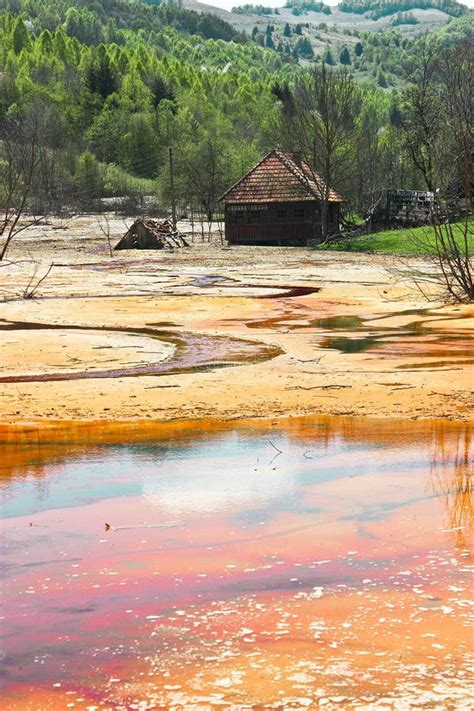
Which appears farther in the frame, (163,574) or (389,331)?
(389,331)

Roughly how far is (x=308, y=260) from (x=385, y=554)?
134 feet

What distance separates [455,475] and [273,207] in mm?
52483

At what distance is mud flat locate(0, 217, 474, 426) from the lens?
13.3 metres

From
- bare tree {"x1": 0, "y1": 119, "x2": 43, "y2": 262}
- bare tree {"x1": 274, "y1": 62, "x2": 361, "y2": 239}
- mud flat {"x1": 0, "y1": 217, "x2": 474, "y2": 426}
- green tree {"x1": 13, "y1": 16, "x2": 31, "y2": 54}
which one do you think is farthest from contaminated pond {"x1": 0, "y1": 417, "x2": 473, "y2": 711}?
green tree {"x1": 13, "y1": 16, "x2": 31, "y2": 54}

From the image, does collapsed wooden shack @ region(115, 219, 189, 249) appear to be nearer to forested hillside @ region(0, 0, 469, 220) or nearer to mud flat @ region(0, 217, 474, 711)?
forested hillside @ region(0, 0, 469, 220)

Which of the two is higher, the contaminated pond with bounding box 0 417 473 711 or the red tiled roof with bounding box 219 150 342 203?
the red tiled roof with bounding box 219 150 342 203

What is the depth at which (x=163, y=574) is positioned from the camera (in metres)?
7.46

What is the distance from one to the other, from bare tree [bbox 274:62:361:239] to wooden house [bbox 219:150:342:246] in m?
1.06

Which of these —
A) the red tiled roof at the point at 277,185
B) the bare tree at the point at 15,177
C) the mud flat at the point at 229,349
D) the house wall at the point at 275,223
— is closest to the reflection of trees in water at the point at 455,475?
the mud flat at the point at 229,349

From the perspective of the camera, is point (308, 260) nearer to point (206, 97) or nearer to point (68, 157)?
point (68, 157)

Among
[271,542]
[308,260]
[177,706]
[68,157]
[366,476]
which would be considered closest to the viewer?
[177,706]

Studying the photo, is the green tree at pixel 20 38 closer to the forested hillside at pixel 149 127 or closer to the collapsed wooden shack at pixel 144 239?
the forested hillside at pixel 149 127

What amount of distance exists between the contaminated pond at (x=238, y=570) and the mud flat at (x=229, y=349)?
58.1 inches

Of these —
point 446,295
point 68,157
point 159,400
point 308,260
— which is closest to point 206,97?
point 68,157
